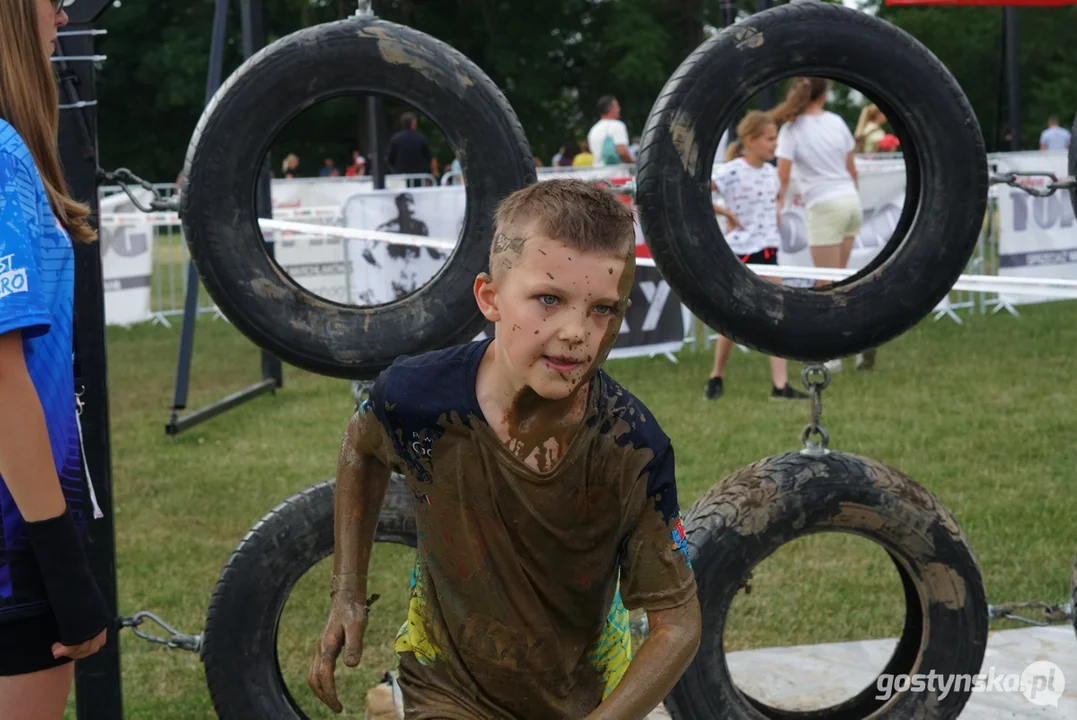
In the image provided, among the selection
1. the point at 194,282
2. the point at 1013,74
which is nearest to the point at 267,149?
the point at 194,282

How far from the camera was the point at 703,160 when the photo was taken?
313 centimetres

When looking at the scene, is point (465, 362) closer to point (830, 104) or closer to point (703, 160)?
point (703, 160)

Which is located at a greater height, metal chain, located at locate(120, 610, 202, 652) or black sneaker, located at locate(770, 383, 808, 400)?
black sneaker, located at locate(770, 383, 808, 400)

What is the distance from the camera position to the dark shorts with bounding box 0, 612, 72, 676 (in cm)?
223

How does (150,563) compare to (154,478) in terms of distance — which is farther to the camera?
(154,478)

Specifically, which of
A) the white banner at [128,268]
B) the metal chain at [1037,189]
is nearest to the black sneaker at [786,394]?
the metal chain at [1037,189]

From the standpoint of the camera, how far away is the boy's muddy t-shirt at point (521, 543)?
214 centimetres

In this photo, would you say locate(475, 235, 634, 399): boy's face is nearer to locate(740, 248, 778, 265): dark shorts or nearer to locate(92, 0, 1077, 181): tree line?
locate(740, 248, 778, 265): dark shorts

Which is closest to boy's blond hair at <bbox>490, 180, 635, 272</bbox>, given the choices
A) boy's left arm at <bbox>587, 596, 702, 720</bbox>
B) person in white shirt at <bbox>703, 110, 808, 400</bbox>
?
boy's left arm at <bbox>587, 596, 702, 720</bbox>

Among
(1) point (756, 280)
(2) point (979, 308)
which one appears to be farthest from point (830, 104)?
(1) point (756, 280)

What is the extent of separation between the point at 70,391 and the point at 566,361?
93 cm

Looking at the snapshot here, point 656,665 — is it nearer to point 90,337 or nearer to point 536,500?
point 536,500

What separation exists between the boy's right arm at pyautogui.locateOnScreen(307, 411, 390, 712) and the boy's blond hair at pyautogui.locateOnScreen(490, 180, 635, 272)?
462 mm

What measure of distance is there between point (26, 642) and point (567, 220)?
3.80ft
